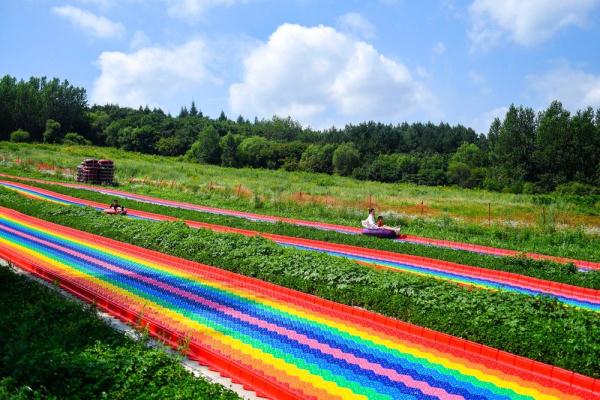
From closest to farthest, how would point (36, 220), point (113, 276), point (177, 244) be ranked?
point (113, 276) → point (177, 244) → point (36, 220)

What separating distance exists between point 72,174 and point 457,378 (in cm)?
4349

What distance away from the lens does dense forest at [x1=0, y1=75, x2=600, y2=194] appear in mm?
62219

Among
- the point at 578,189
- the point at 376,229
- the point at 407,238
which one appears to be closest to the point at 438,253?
the point at 376,229

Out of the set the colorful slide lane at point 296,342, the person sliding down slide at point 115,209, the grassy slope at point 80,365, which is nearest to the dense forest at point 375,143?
the person sliding down slide at point 115,209

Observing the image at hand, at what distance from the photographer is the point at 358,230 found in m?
22.2

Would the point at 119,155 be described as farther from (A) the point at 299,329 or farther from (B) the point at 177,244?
(A) the point at 299,329

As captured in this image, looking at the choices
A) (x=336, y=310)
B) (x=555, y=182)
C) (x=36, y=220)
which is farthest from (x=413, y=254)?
Result: (x=555, y=182)

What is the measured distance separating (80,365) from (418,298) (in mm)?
6532

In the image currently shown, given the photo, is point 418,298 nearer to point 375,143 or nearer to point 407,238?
point 407,238

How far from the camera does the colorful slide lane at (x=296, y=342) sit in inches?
303

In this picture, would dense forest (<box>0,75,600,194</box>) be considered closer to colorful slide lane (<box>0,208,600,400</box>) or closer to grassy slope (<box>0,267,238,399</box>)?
colorful slide lane (<box>0,208,600,400</box>)

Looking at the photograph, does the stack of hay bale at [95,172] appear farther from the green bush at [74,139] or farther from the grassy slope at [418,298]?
the green bush at [74,139]

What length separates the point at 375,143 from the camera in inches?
3733

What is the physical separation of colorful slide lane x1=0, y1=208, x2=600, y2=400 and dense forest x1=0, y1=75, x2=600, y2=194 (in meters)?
52.6
